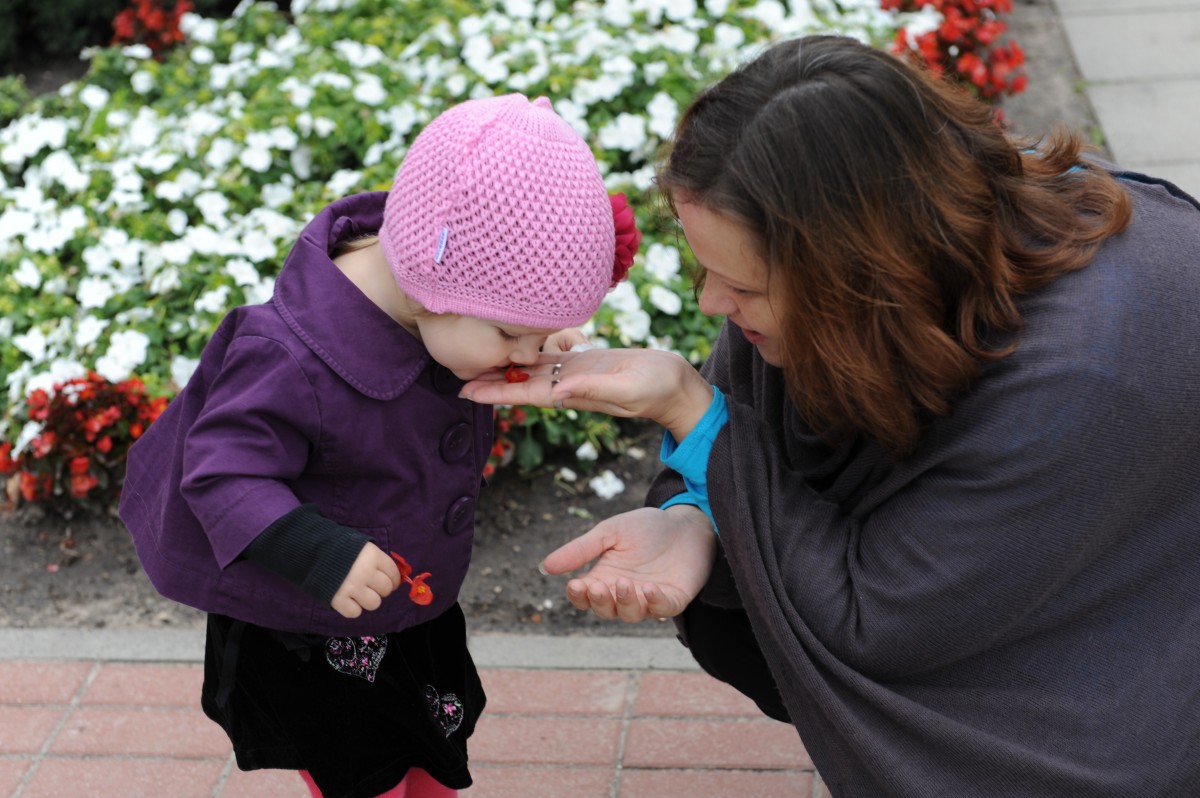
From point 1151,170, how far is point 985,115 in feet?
9.23

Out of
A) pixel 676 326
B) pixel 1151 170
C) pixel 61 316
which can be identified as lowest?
pixel 1151 170

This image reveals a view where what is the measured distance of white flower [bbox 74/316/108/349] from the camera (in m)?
3.39

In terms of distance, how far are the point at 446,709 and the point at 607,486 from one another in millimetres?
1200

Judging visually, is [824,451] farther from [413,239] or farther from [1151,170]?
[1151,170]

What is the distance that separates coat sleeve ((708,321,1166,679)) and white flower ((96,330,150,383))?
1.86m

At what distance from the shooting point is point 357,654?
2020 millimetres

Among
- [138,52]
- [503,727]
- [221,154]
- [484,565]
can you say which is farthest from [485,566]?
[138,52]

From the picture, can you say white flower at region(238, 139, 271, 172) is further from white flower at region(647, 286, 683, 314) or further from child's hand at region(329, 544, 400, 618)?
child's hand at region(329, 544, 400, 618)

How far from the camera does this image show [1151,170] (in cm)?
435

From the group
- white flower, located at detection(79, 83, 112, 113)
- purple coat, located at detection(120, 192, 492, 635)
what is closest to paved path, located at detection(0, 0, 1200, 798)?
purple coat, located at detection(120, 192, 492, 635)

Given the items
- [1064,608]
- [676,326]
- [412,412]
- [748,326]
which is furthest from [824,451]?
[676,326]

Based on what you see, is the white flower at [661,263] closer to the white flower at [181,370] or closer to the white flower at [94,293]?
the white flower at [181,370]

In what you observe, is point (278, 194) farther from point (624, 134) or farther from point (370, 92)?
point (624, 134)

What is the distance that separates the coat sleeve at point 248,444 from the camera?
5.59 feet
